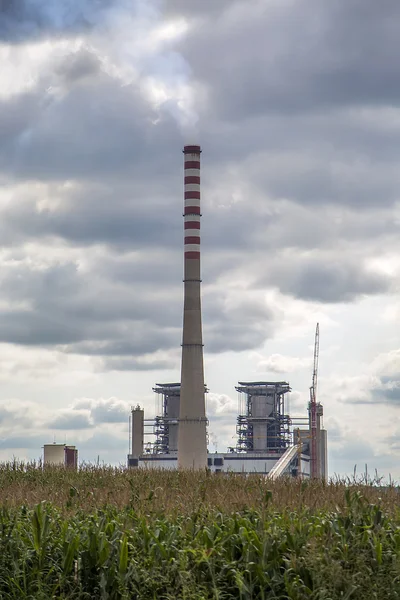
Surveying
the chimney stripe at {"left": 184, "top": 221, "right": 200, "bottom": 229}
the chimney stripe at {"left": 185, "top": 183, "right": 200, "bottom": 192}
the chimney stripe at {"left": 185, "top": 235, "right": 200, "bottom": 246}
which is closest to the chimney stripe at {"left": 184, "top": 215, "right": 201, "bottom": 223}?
the chimney stripe at {"left": 184, "top": 221, "right": 200, "bottom": 229}

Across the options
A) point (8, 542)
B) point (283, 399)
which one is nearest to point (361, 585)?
point (8, 542)

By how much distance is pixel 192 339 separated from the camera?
75188 millimetres

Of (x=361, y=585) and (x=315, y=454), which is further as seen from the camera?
(x=315, y=454)

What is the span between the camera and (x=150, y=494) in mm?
18078

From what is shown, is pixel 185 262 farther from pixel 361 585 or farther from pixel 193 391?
pixel 361 585

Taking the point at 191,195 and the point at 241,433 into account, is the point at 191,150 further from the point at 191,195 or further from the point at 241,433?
the point at 241,433

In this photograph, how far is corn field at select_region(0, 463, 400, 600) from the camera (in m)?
12.5

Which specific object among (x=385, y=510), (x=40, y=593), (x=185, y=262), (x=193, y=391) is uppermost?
(x=185, y=262)

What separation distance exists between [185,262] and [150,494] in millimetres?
57125

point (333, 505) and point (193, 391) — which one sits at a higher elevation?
point (193, 391)

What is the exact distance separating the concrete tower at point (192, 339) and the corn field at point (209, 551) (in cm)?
5782

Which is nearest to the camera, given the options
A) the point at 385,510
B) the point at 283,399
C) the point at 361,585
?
the point at 361,585

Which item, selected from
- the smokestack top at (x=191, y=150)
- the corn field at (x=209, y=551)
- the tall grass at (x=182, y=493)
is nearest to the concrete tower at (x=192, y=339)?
the smokestack top at (x=191, y=150)

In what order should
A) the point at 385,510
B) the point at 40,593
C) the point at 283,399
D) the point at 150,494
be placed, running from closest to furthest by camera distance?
the point at 40,593
the point at 385,510
the point at 150,494
the point at 283,399
